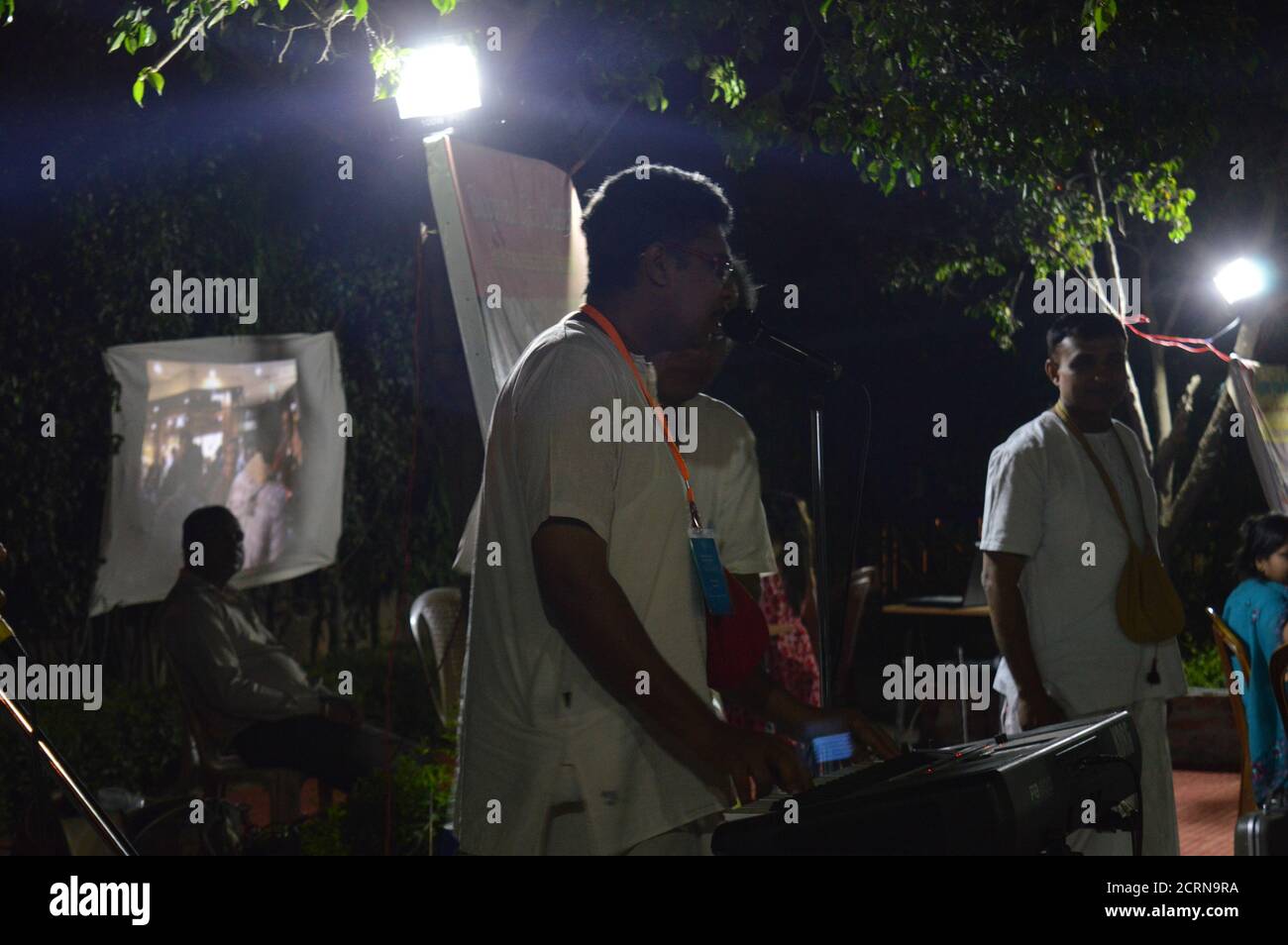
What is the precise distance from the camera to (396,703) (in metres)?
8.18

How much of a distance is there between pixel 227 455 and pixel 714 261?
19.5 feet

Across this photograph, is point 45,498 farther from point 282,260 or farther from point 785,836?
point 785,836

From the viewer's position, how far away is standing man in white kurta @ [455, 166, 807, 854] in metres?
2.08

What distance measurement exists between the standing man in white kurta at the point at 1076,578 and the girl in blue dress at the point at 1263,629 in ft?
3.45

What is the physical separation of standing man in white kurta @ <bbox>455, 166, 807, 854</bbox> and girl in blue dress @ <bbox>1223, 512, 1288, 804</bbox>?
2.93m

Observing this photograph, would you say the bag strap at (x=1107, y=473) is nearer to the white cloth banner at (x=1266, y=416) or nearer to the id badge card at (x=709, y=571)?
the id badge card at (x=709, y=571)

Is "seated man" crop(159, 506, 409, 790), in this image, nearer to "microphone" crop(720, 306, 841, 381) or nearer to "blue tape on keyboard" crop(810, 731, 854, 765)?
"microphone" crop(720, 306, 841, 381)

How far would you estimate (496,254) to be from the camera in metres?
5.02

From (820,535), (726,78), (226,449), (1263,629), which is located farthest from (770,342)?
(226,449)

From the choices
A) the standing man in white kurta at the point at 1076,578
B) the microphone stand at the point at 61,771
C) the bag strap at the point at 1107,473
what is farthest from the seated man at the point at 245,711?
the microphone stand at the point at 61,771

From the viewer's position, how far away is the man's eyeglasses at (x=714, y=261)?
7.74 ft

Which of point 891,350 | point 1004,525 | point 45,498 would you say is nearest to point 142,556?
point 45,498

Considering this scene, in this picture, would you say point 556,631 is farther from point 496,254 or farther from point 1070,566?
point 496,254

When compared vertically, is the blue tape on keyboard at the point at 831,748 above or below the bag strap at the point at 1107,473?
below
